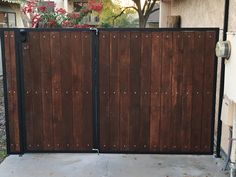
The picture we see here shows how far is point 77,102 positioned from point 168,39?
1.58 metres

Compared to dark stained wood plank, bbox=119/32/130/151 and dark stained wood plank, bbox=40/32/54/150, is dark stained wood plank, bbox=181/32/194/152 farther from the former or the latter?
dark stained wood plank, bbox=40/32/54/150

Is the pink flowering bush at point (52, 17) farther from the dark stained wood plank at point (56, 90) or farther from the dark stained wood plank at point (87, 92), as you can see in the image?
the dark stained wood plank at point (87, 92)

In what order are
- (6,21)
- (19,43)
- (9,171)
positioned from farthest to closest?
1. (6,21)
2. (19,43)
3. (9,171)

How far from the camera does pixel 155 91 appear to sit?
5.18 m

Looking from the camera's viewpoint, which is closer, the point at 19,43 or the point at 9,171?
the point at 9,171

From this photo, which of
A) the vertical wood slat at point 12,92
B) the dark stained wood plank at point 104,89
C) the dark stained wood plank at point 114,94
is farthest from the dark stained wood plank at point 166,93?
the vertical wood slat at point 12,92

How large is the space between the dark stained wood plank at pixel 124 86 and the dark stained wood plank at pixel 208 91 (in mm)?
1098

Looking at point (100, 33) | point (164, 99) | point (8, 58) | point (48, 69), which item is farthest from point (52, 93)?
point (164, 99)

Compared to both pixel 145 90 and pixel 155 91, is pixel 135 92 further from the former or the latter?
pixel 155 91

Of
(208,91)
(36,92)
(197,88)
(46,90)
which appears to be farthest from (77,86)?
(208,91)

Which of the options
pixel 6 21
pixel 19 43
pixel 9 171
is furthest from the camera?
pixel 6 21

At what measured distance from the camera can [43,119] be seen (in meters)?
5.27

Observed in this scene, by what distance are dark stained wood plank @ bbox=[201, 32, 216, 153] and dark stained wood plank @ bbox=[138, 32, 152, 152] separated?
0.80 m

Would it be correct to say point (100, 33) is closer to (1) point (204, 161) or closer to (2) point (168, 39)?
(2) point (168, 39)
